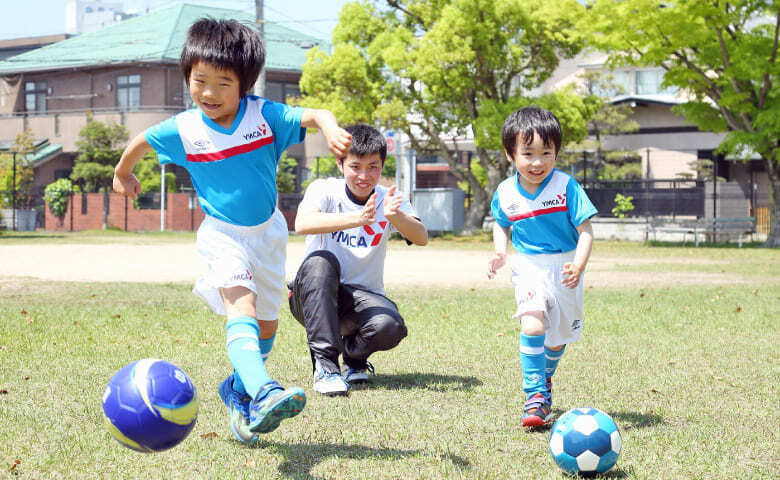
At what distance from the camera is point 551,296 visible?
4.72 m

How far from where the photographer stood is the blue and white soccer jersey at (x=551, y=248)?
4723 millimetres

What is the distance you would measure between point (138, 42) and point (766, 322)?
4234 cm

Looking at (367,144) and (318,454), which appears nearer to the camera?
(318,454)

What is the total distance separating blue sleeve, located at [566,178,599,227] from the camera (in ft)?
15.4

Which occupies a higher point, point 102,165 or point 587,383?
point 102,165

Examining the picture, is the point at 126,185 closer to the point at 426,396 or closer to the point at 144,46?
the point at 426,396

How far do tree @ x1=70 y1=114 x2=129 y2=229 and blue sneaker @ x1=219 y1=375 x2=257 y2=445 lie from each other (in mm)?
35143

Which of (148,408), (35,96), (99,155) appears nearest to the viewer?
(148,408)

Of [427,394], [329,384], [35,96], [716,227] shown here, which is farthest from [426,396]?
[35,96]

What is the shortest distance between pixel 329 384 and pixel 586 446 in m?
2.03

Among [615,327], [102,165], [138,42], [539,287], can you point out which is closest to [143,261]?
[615,327]

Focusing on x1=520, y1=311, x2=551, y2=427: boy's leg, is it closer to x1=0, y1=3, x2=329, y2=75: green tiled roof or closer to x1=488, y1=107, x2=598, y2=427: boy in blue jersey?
x1=488, y1=107, x2=598, y2=427: boy in blue jersey

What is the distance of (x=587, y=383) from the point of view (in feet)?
18.5

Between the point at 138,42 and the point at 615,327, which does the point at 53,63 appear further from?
the point at 615,327
